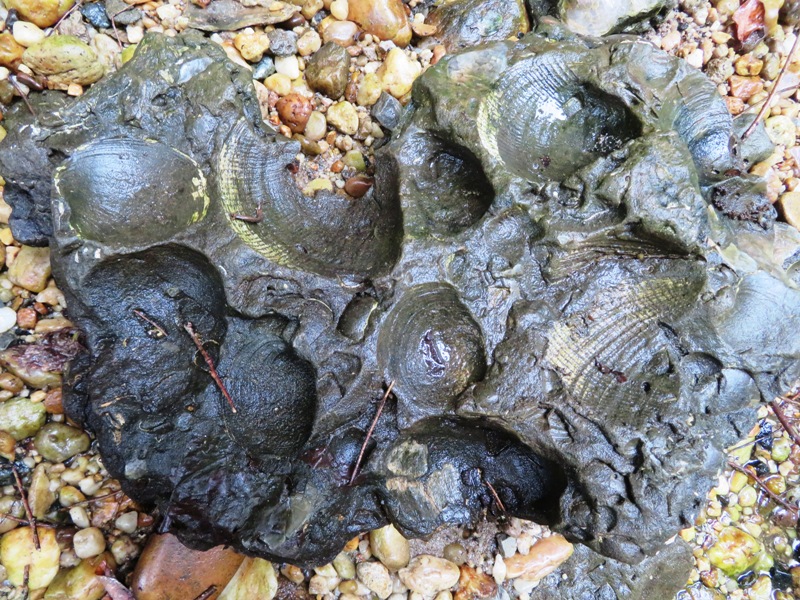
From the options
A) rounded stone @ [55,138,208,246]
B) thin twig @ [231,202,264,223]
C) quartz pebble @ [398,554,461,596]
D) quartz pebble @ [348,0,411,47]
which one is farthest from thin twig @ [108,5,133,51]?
quartz pebble @ [398,554,461,596]

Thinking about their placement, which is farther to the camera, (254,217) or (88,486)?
(88,486)

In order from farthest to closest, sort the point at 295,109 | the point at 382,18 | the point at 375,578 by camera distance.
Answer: the point at 382,18 < the point at 295,109 < the point at 375,578

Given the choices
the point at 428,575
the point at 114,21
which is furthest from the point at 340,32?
the point at 428,575

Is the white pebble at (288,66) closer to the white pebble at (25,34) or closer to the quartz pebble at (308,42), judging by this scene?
the quartz pebble at (308,42)

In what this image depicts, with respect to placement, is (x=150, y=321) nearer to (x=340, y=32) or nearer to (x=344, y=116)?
(x=344, y=116)

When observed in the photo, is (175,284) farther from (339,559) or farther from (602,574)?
(602,574)

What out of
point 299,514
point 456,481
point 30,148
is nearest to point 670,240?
point 456,481

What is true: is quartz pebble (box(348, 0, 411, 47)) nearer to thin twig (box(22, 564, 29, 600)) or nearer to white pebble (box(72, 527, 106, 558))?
white pebble (box(72, 527, 106, 558))
